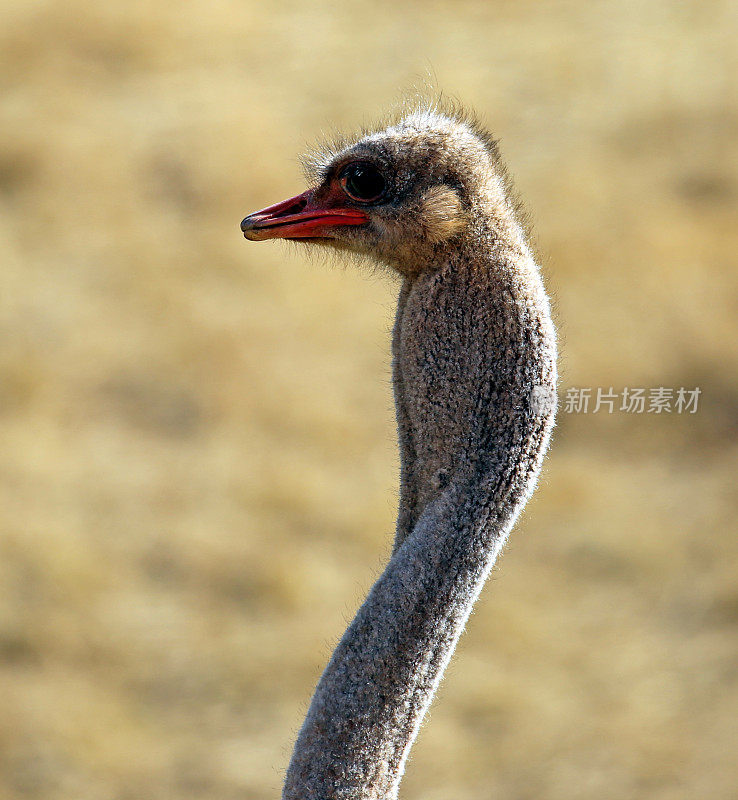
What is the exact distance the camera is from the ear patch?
7.45 ft

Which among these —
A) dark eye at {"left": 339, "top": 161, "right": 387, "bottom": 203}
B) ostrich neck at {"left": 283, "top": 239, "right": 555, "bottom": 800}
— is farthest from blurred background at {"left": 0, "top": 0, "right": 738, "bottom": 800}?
dark eye at {"left": 339, "top": 161, "right": 387, "bottom": 203}

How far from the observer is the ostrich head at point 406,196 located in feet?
7.52

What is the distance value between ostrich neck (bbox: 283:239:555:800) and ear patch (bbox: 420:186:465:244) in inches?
1.6

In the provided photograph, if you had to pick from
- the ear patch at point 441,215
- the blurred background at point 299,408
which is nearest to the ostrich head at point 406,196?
the ear patch at point 441,215

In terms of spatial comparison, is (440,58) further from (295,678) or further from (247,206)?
(295,678)

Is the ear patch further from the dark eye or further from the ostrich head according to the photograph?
the dark eye

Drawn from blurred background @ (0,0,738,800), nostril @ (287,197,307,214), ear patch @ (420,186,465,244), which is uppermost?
A: blurred background @ (0,0,738,800)

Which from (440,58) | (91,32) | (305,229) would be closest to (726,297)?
(440,58)

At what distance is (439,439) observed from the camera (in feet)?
7.47

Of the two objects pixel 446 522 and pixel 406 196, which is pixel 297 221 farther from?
pixel 446 522

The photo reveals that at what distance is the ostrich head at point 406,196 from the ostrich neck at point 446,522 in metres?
0.07

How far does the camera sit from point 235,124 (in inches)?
401

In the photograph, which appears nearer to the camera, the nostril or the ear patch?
the ear patch

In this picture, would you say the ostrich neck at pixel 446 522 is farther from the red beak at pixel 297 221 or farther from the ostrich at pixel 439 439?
the red beak at pixel 297 221
